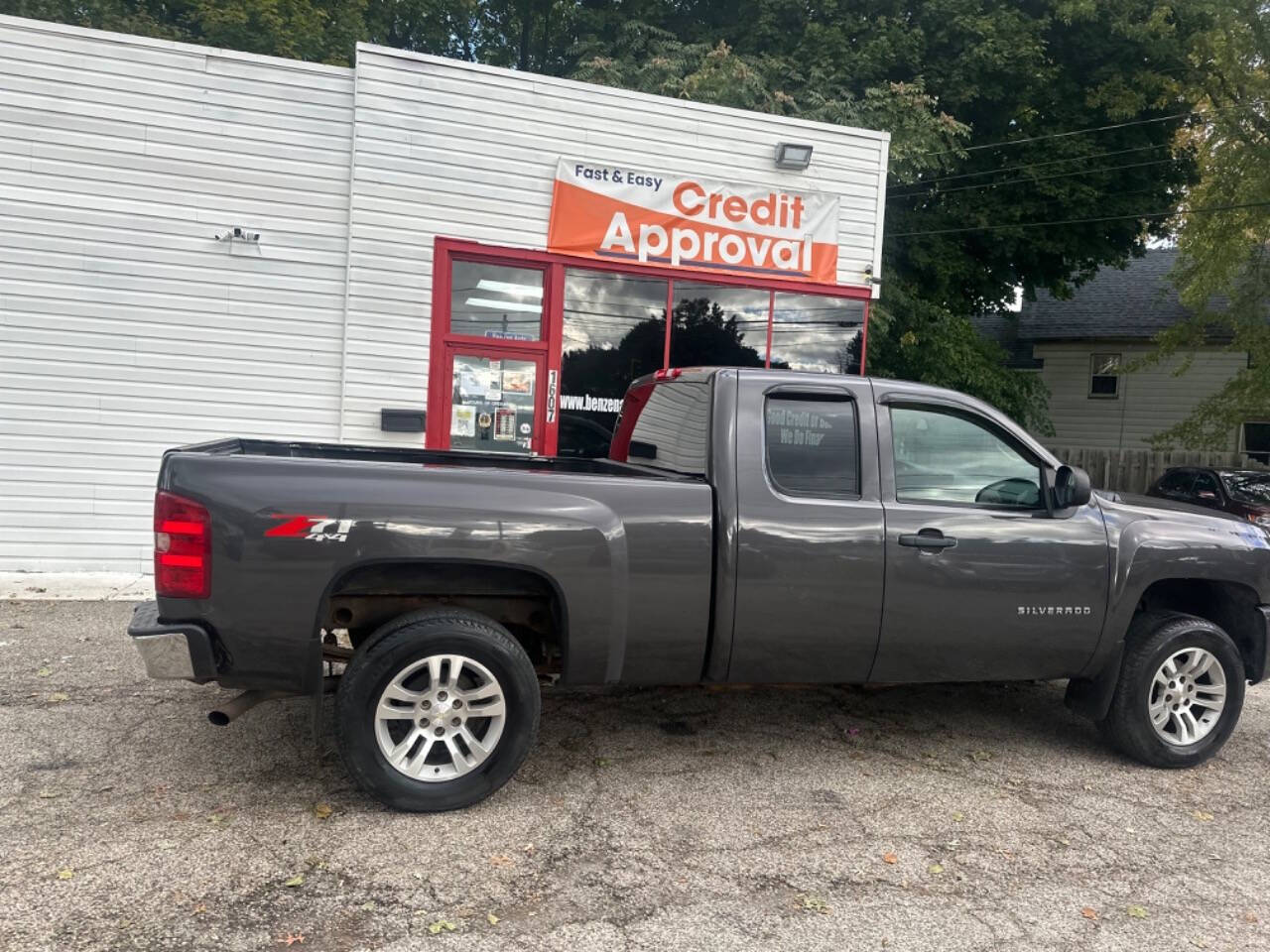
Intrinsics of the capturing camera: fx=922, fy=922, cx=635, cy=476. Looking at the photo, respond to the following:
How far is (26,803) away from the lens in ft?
12.3

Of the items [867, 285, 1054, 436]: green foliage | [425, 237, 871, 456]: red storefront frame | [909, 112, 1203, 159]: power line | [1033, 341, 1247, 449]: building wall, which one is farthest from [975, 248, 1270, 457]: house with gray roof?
[425, 237, 871, 456]: red storefront frame

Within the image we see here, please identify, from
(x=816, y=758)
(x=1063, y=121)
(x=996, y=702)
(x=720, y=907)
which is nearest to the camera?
(x=720, y=907)

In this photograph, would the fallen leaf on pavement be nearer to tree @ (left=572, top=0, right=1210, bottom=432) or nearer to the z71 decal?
the z71 decal

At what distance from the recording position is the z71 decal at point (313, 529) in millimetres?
3537

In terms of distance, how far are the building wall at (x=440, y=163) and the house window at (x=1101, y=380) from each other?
21015 mm

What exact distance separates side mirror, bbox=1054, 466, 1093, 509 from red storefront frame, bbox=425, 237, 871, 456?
569cm

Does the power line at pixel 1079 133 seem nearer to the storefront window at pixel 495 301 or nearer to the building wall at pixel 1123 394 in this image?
the building wall at pixel 1123 394

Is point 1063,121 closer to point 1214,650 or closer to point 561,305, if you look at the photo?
point 561,305

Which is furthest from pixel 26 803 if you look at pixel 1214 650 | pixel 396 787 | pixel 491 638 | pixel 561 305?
pixel 561 305

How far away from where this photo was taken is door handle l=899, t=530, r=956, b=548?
4.24 meters

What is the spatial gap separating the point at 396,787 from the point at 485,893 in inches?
27.1

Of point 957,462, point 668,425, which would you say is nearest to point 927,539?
point 957,462

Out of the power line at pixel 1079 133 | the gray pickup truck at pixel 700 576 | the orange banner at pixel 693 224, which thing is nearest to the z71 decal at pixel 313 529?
the gray pickup truck at pixel 700 576

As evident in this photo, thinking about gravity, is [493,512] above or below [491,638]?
above
